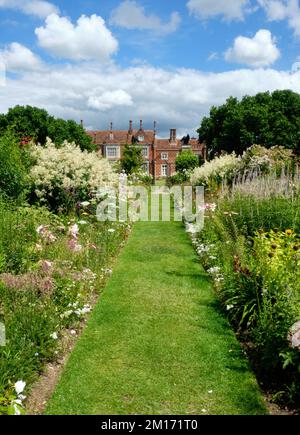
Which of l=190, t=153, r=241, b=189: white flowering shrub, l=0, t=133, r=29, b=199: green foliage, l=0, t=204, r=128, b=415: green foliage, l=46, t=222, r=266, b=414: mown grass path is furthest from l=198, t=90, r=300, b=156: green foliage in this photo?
l=46, t=222, r=266, b=414: mown grass path

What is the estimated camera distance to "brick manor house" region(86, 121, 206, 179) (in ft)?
205

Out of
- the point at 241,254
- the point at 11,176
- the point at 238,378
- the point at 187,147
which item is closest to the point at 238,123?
the point at 187,147

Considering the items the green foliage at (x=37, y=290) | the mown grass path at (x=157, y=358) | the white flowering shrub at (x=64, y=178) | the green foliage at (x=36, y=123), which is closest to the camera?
the mown grass path at (x=157, y=358)

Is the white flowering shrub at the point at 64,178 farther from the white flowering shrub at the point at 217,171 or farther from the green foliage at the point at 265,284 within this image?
the white flowering shrub at the point at 217,171

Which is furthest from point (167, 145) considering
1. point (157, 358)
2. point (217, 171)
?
point (157, 358)

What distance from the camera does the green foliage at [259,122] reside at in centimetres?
3803

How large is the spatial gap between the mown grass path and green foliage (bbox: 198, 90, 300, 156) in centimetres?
3301

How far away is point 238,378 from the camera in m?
4.34

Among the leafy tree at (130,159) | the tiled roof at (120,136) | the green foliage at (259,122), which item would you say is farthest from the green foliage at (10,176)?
the tiled roof at (120,136)

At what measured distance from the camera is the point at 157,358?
15.6 ft

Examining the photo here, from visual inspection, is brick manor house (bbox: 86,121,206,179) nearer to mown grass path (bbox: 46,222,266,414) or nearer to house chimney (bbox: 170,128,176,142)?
house chimney (bbox: 170,128,176,142)

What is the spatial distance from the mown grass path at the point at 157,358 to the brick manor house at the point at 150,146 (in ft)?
181

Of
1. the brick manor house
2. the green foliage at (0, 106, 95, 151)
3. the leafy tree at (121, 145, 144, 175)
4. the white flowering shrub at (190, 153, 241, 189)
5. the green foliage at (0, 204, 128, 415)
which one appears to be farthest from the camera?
the brick manor house

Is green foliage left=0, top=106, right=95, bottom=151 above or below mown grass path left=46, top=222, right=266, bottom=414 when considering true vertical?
above
